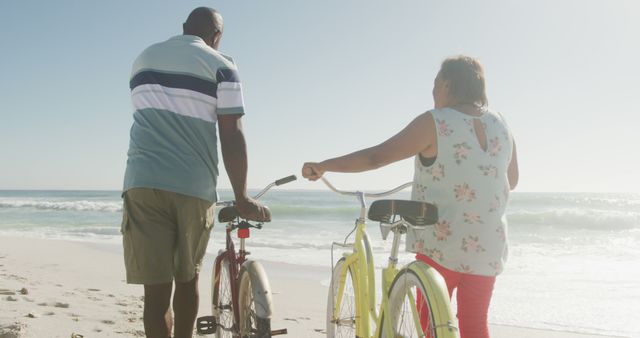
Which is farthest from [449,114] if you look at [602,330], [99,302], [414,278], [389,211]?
[99,302]

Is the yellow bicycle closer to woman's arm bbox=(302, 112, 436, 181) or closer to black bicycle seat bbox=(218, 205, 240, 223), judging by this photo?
woman's arm bbox=(302, 112, 436, 181)

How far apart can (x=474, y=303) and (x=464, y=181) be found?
0.52m

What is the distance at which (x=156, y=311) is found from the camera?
2723 millimetres

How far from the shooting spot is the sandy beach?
15.0ft

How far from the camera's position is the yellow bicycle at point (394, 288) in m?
2.13

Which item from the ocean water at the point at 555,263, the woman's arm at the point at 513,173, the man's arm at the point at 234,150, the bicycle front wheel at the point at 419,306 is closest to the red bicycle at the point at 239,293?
the man's arm at the point at 234,150

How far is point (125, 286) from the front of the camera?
695cm

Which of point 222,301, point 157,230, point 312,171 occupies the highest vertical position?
point 312,171

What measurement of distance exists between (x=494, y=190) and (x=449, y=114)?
0.37 meters

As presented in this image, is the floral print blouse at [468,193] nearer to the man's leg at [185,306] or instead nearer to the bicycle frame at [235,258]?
the bicycle frame at [235,258]

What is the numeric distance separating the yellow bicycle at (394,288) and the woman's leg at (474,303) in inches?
8.6

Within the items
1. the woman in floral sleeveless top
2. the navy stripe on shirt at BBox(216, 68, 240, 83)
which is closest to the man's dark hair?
the navy stripe on shirt at BBox(216, 68, 240, 83)

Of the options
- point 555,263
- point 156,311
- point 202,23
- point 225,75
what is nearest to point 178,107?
point 225,75

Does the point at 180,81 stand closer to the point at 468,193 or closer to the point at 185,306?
the point at 185,306
